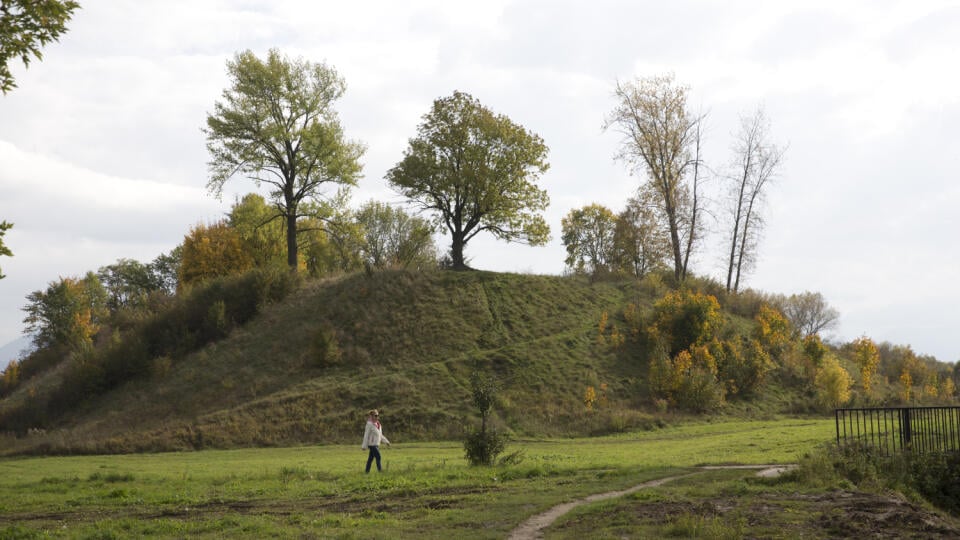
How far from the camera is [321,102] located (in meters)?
59.7

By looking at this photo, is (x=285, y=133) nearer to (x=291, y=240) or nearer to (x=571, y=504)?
(x=291, y=240)

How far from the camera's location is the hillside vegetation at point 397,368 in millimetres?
39781

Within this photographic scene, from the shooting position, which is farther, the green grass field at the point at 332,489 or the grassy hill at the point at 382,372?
the grassy hill at the point at 382,372

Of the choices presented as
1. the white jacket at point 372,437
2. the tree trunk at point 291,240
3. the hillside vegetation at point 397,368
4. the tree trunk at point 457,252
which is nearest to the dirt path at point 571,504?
the white jacket at point 372,437

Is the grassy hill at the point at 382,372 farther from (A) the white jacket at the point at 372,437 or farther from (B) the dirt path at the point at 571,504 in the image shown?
(B) the dirt path at the point at 571,504

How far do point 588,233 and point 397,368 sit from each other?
5337cm

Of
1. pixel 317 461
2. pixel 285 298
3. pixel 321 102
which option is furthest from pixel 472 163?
pixel 317 461

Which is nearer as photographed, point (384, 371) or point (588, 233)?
point (384, 371)

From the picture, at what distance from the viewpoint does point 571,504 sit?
16234 millimetres

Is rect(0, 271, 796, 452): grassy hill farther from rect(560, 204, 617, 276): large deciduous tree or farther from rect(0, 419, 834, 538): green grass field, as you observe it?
rect(560, 204, 617, 276): large deciduous tree

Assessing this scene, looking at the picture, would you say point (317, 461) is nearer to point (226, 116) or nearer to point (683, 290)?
point (683, 290)

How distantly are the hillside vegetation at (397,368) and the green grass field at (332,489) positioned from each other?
682cm

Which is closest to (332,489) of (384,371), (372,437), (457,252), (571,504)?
(372,437)

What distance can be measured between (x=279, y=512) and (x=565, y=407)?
28.2 metres
